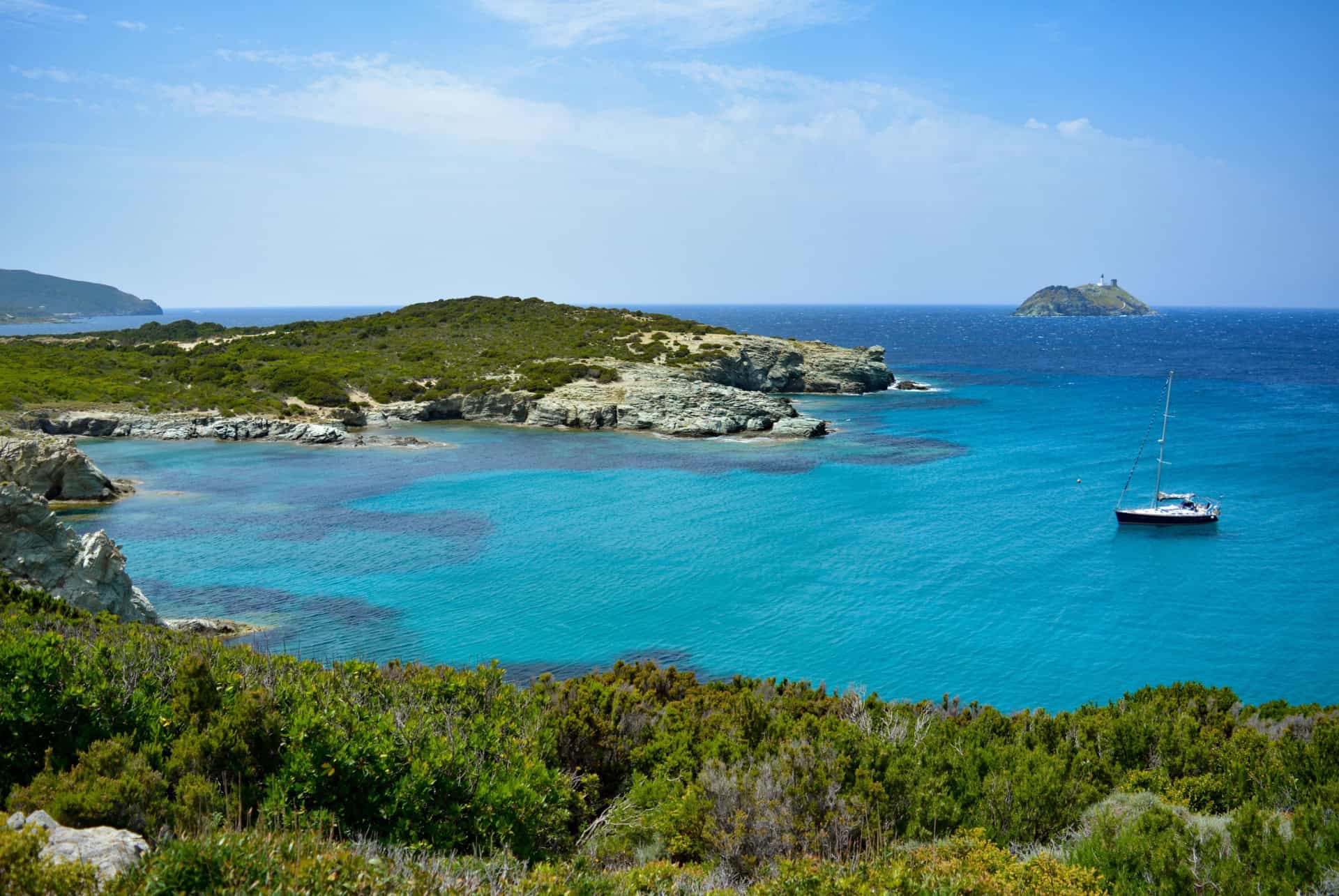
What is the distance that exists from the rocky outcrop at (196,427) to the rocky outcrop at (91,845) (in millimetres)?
48489

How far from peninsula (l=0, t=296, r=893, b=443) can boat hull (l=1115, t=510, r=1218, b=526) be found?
23.0 m

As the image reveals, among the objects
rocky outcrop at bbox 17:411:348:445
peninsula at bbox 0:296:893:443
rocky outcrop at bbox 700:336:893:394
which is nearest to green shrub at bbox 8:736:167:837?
rocky outcrop at bbox 17:411:348:445

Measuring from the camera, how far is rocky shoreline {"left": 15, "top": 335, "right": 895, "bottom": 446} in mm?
52500

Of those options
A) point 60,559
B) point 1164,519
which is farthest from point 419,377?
point 1164,519

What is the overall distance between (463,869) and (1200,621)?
25.4 metres

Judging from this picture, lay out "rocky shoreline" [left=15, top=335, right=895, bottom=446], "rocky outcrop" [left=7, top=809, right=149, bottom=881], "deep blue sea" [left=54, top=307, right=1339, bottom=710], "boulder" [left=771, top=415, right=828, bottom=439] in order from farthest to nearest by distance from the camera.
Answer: "boulder" [left=771, top=415, right=828, bottom=439], "rocky shoreline" [left=15, top=335, right=895, bottom=446], "deep blue sea" [left=54, top=307, right=1339, bottom=710], "rocky outcrop" [left=7, top=809, right=149, bottom=881]

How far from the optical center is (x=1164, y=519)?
1328 inches

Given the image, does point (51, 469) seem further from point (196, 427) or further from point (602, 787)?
point (602, 787)

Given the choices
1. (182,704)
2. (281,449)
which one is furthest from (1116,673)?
(281,449)

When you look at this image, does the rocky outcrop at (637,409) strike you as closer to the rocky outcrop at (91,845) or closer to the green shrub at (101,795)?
the green shrub at (101,795)

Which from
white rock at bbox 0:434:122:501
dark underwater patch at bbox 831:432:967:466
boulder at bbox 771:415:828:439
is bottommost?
white rock at bbox 0:434:122:501

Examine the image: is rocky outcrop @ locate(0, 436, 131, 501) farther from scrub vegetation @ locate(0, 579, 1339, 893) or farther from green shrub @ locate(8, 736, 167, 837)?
green shrub @ locate(8, 736, 167, 837)

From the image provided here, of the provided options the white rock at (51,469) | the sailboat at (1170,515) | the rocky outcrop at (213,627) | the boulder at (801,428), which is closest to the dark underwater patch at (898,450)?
the boulder at (801,428)

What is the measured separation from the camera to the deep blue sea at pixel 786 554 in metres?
21.5
